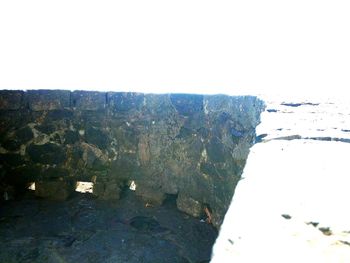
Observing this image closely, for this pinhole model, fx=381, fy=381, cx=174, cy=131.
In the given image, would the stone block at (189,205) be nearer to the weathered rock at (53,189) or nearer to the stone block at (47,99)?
the weathered rock at (53,189)

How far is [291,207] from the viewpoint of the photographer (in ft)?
3.26

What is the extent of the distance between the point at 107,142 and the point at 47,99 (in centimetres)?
76

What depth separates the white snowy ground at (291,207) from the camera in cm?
81

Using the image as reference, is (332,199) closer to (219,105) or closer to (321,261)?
(321,261)

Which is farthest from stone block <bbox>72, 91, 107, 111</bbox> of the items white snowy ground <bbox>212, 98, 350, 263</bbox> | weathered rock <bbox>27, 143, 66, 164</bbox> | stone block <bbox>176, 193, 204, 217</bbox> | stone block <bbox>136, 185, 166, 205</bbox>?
white snowy ground <bbox>212, 98, 350, 263</bbox>

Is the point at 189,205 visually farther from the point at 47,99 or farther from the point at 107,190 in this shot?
the point at 47,99

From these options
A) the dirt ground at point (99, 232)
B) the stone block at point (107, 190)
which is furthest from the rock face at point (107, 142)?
the dirt ground at point (99, 232)

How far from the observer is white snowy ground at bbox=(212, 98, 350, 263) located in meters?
0.81

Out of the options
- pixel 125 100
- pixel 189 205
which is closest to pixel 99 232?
pixel 189 205

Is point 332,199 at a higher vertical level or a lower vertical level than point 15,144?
higher

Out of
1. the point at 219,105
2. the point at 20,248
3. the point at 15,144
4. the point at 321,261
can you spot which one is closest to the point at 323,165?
the point at 321,261

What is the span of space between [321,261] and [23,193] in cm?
386

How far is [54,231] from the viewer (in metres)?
3.33

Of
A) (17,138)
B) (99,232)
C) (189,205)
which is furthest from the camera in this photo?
(17,138)
